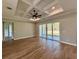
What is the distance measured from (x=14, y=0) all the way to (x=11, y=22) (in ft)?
19.1

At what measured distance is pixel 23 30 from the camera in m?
12.2

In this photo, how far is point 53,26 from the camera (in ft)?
32.4

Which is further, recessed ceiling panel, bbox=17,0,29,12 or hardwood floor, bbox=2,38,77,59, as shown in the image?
recessed ceiling panel, bbox=17,0,29,12

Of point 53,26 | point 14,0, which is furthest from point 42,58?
point 53,26

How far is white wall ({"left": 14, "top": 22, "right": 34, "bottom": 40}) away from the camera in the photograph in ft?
35.3

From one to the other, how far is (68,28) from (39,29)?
23.5ft

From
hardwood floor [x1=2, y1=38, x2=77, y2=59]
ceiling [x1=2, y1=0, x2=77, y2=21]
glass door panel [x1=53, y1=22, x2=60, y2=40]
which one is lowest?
hardwood floor [x1=2, y1=38, x2=77, y2=59]

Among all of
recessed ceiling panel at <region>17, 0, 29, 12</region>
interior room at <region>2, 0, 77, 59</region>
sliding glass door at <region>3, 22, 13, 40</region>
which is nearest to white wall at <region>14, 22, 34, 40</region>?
interior room at <region>2, 0, 77, 59</region>

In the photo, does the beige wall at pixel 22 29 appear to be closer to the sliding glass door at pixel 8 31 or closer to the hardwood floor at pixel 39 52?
the sliding glass door at pixel 8 31

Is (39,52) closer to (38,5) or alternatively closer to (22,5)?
(38,5)

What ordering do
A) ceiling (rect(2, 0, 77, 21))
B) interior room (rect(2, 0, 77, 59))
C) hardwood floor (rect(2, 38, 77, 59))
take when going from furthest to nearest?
ceiling (rect(2, 0, 77, 21)) < interior room (rect(2, 0, 77, 59)) < hardwood floor (rect(2, 38, 77, 59))

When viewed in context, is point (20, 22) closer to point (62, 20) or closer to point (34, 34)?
point (34, 34)

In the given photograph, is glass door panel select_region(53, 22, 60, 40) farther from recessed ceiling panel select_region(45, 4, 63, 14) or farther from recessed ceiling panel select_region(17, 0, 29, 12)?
recessed ceiling panel select_region(17, 0, 29, 12)

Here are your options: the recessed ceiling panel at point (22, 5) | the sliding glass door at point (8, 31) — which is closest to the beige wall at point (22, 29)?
the sliding glass door at point (8, 31)
